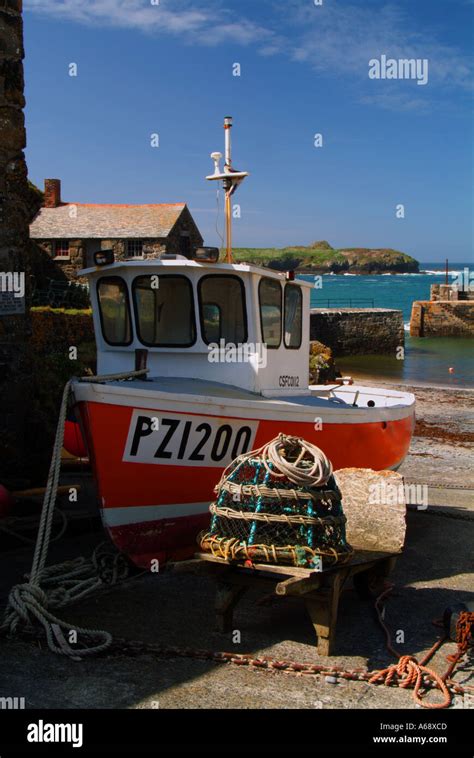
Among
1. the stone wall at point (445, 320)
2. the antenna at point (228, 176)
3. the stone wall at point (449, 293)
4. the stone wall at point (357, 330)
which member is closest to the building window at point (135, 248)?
the stone wall at point (357, 330)

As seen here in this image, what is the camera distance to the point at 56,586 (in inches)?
246

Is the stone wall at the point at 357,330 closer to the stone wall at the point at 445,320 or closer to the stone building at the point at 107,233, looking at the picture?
the stone wall at the point at 445,320

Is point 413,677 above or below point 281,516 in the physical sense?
below

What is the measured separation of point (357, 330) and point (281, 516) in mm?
34957

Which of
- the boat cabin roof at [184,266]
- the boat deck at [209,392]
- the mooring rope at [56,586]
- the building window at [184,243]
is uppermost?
the building window at [184,243]

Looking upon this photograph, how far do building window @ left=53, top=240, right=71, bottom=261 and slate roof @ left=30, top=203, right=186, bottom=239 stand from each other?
1.17ft

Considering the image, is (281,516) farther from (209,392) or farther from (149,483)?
(209,392)

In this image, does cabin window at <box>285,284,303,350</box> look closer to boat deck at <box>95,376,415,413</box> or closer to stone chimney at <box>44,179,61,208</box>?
boat deck at <box>95,376,415,413</box>

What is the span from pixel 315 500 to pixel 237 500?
52 centimetres

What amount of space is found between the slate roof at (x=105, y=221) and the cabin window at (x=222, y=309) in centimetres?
2798

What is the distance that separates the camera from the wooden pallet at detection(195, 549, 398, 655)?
16.2 ft

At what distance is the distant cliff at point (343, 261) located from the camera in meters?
179

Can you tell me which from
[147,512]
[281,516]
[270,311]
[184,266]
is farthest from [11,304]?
[281,516]
